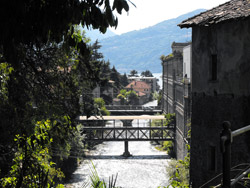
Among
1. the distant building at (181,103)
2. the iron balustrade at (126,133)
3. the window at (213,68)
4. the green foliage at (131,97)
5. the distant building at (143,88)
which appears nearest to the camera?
the window at (213,68)

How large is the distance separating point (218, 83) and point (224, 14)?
210 cm

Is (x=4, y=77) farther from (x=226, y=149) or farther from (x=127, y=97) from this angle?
(x=127, y=97)

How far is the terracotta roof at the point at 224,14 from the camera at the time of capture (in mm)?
11850

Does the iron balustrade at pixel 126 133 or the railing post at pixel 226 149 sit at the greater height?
the railing post at pixel 226 149

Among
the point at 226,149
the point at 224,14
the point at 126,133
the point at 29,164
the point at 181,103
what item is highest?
the point at 224,14

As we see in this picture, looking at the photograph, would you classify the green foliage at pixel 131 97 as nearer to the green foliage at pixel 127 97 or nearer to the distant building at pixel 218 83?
the green foliage at pixel 127 97

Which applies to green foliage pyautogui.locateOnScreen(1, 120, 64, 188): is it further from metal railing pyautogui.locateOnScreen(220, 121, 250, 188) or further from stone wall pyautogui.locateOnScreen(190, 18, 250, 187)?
stone wall pyautogui.locateOnScreen(190, 18, 250, 187)

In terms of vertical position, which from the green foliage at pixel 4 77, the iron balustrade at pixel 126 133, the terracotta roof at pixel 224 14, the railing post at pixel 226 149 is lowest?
the iron balustrade at pixel 126 133

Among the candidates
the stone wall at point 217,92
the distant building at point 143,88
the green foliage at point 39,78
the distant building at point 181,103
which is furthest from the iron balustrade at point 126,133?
the distant building at point 143,88

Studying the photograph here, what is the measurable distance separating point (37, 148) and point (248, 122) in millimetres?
6014

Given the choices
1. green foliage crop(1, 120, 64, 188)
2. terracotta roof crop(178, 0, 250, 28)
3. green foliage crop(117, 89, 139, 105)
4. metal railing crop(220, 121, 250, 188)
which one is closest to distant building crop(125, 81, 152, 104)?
green foliage crop(117, 89, 139, 105)

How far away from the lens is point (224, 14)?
12406 millimetres

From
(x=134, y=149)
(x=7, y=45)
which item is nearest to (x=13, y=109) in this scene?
(x=7, y=45)

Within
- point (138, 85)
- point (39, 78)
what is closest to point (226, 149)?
point (39, 78)
